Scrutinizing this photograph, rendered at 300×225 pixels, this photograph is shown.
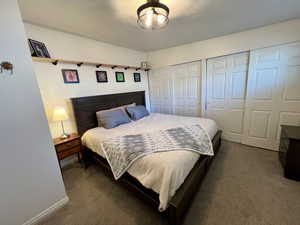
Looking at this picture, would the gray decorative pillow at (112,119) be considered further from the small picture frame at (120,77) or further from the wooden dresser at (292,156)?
the wooden dresser at (292,156)

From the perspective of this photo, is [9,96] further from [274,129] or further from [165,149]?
[274,129]

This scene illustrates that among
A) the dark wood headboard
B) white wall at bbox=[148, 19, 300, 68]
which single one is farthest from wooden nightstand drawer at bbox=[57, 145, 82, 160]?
white wall at bbox=[148, 19, 300, 68]

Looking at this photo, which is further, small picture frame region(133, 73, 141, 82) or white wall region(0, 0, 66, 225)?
small picture frame region(133, 73, 141, 82)

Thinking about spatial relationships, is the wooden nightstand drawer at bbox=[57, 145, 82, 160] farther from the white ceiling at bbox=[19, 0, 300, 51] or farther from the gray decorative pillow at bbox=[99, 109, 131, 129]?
the white ceiling at bbox=[19, 0, 300, 51]

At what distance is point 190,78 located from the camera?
11.5 ft

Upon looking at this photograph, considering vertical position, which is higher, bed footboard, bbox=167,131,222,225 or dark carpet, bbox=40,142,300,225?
bed footboard, bbox=167,131,222,225

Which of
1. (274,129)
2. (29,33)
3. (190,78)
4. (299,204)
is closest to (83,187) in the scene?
(29,33)

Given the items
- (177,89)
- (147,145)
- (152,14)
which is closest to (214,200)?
(147,145)

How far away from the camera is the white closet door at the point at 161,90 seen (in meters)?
3.88

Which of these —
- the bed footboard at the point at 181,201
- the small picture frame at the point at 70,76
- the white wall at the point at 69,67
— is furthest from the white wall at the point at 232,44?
the bed footboard at the point at 181,201

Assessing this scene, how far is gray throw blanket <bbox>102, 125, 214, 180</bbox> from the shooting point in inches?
60.1

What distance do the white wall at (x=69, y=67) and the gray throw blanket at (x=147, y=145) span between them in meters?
1.24

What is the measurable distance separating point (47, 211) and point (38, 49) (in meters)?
2.22

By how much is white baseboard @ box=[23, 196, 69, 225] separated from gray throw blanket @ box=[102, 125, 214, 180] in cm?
74
